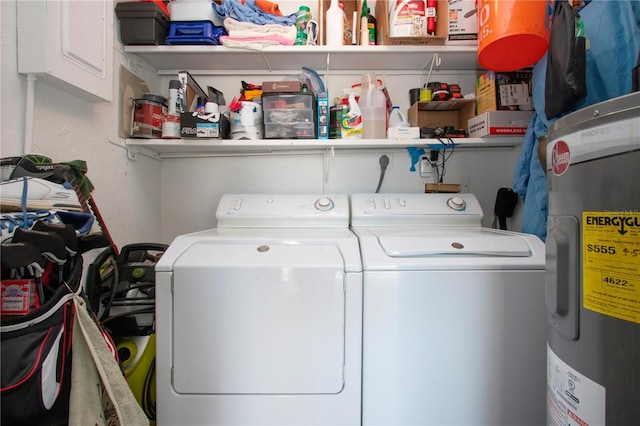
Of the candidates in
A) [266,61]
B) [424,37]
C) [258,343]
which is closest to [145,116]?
[266,61]

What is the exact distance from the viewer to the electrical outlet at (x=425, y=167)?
1881mm

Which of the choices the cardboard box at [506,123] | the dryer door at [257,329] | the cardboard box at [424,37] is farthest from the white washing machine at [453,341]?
the cardboard box at [424,37]

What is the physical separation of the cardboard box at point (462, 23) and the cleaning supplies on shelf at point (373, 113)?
0.47 m

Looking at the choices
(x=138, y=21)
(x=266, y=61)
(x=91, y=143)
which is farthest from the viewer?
(x=266, y=61)

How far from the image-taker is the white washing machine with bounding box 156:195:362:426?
3.27 ft

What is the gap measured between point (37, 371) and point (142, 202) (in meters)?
1.18

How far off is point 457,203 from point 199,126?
1465mm

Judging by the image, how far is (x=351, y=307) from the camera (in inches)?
39.6

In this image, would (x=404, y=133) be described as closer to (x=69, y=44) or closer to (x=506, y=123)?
(x=506, y=123)

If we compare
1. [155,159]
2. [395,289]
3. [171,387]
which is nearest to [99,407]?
[171,387]

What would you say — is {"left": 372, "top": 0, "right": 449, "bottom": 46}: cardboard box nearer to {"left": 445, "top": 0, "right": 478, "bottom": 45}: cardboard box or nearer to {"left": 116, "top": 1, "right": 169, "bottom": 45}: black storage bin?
{"left": 445, "top": 0, "right": 478, "bottom": 45}: cardboard box

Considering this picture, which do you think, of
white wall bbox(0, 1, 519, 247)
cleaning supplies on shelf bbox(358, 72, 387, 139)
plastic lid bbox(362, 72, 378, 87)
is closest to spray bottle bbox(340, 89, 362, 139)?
cleaning supplies on shelf bbox(358, 72, 387, 139)

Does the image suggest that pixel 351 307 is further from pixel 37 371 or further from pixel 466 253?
→ pixel 37 371

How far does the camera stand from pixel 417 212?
1561 millimetres
